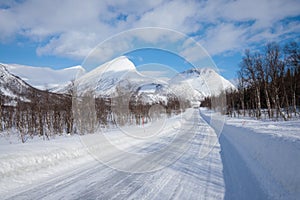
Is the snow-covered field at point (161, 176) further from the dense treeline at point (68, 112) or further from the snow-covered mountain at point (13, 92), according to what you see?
the snow-covered mountain at point (13, 92)

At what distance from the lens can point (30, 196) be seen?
13.6ft

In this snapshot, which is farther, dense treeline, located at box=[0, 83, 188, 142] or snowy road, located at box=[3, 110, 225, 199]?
dense treeline, located at box=[0, 83, 188, 142]

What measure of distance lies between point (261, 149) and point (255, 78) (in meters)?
29.3

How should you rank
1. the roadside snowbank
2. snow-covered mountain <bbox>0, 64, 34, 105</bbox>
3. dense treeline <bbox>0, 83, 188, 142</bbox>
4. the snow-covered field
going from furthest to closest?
snow-covered mountain <bbox>0, 64, 34, 105</bbox>
dense treeline <bbox>0, 83, 188, 142</bbox>
the roadside snowbank
the snow-covered field

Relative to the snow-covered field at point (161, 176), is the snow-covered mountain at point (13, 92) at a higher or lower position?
higher

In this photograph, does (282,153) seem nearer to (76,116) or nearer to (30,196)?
(30,196)

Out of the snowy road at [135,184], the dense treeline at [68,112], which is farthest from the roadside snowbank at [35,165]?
the dense treeline at [68,112]

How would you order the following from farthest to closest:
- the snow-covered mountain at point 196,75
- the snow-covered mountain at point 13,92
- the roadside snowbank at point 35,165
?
the snow-covered mountain at point 13,92 < the snow-covered mountain at point 196,75 < the roadside snowbank at point 35,165

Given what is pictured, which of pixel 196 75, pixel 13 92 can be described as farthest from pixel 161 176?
pixel 13 92

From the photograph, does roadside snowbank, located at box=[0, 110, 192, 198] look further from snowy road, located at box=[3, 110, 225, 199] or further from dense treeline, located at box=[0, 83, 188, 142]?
dense treeline, located at box=[0, 83, 188, 142]

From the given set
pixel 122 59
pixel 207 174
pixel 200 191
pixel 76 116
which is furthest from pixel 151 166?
pixel 76 116

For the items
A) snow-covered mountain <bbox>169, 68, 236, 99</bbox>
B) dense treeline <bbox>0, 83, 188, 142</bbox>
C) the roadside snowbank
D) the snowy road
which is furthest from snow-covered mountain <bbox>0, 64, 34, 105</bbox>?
the snowy road

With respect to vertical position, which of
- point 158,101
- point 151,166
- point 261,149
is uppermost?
point 158,101

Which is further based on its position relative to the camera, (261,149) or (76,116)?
(76,116)
